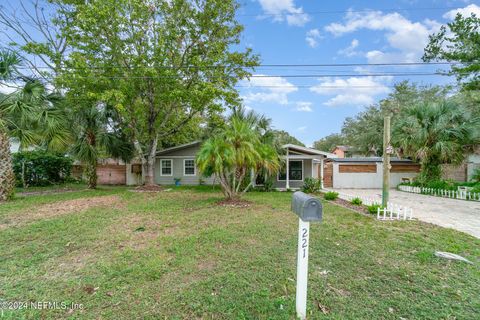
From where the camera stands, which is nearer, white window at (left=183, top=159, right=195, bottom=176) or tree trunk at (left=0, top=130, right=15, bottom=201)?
tree trunk at (left=0, top=130, right=15, bottom=201)

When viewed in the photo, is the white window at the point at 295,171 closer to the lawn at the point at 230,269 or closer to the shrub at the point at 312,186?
the shrub at the point at 312,186

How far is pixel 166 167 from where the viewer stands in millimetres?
16547

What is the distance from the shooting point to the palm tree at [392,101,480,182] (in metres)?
11.4

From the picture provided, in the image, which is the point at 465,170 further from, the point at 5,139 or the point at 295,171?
the point at 5,139

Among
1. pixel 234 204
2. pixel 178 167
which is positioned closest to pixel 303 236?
pixel 234 204

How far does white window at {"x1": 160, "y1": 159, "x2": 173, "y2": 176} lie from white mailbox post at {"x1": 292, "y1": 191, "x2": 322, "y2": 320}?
50.3 feet

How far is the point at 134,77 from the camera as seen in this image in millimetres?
10969

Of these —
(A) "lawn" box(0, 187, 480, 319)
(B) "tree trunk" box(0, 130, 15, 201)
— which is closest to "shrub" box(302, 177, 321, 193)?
(A) "lawn" box(0, 187, 480, 319)

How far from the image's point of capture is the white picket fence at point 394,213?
6.30 meters

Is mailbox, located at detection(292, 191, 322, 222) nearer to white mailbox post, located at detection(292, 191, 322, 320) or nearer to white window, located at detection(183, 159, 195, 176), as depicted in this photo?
white mailbox post, located at detection(292, 191, 322, 320)

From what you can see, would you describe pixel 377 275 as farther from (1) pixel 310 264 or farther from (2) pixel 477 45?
(2) pixel 477 45

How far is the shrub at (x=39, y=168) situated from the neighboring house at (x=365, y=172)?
19207mm

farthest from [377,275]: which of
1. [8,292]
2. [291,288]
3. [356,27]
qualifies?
[356,27]

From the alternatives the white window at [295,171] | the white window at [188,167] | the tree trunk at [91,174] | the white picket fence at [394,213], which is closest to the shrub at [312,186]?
the white window at [295,171]
